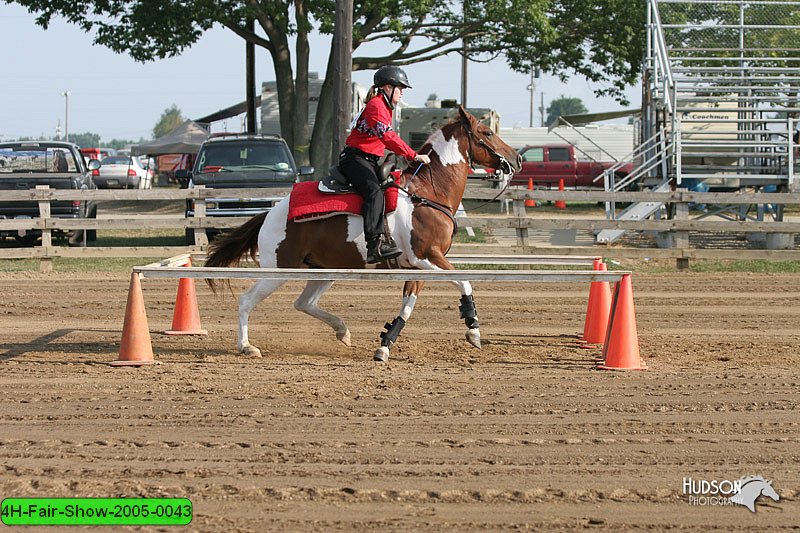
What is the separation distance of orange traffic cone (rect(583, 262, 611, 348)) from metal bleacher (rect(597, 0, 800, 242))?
10.0 m

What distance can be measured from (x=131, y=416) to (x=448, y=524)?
2.96 metres

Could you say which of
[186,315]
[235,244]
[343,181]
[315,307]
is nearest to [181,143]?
[186,315]

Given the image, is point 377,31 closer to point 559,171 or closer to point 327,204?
point 559,171

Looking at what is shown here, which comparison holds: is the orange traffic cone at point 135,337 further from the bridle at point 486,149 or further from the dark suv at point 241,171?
the dark suv at point 241,171

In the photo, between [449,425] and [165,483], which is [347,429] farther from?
[165,483]

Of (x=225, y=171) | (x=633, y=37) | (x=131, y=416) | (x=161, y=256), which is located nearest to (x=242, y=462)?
(x=131, y=416)

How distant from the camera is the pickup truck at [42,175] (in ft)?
63.4

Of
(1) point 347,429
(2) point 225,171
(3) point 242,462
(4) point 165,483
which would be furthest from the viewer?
(2) point 225,171

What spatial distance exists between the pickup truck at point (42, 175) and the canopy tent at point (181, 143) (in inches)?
973

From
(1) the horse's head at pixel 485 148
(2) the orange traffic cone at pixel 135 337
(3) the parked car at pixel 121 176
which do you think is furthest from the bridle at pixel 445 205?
(3) the parked car at pixel 121 176

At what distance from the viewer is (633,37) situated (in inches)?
1190

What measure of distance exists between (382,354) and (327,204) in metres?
1.47

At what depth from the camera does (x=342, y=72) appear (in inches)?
713

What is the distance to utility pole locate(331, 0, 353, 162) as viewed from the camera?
713 inches
